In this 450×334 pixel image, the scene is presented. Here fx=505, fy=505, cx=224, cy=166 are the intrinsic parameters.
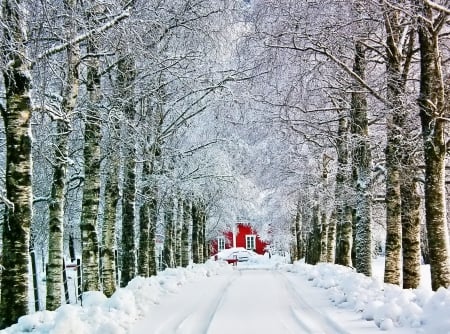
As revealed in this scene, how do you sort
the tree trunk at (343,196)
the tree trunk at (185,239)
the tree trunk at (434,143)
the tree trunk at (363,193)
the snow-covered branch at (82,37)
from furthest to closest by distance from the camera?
the tree trunk at (185,239) → the tree trunk at (343,196) → the tree trunk at (363,193) → the tree trunk at (434,143) → the snow-covered branch at (82,37)

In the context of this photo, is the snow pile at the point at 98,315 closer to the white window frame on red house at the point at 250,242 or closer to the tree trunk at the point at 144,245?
the tree trunk at the point at 144,245

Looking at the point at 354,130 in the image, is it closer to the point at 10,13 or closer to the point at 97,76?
the point at 97,76

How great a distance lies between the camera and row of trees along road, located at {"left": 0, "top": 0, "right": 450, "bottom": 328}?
718cm

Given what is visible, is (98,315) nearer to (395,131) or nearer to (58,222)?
(58,222)

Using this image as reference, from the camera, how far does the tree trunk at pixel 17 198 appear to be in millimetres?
7027

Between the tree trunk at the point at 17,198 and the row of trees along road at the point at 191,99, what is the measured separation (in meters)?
0.02

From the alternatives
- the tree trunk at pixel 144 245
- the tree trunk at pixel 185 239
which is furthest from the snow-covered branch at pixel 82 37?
the tree trunk at pixel 185 239

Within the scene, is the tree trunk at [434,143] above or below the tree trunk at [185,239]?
above

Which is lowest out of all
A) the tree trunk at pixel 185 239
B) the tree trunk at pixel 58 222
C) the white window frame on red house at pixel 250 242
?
the white window frame on red house at pixel 250 242

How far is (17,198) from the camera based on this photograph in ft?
23.7

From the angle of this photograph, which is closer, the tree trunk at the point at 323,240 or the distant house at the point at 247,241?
the tree trunk at the point at 323,240

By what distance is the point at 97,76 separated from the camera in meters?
11.0

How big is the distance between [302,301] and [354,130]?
23.6ft

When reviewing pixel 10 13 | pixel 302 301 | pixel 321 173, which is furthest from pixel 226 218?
pixel 10 13
